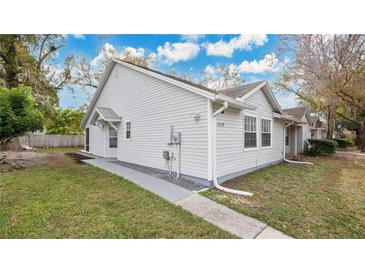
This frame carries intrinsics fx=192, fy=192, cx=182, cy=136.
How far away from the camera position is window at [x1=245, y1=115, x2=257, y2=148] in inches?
284

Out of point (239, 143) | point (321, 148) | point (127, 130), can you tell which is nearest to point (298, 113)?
point (321, 148)

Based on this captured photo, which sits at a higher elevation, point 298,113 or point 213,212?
point 298,113

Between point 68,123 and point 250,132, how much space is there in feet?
72.5

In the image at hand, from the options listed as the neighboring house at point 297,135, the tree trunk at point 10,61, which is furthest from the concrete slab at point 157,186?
the neighboring house at point 297,135

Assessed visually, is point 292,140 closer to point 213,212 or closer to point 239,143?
point 239,143

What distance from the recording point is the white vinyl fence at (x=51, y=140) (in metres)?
16.7

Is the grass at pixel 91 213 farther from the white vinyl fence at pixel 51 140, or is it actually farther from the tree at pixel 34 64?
the white vinyl fence at pixel 51 140

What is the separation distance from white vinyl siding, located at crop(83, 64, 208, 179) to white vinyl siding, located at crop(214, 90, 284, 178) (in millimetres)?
632

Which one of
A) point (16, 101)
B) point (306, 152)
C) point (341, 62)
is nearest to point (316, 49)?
point (341, 62)

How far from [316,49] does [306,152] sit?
7486 mm

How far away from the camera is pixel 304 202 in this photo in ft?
14.5

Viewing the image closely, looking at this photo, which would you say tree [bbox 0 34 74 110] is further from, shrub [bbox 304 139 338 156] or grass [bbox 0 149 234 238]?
shrub [bbox 304 139 338 156]
